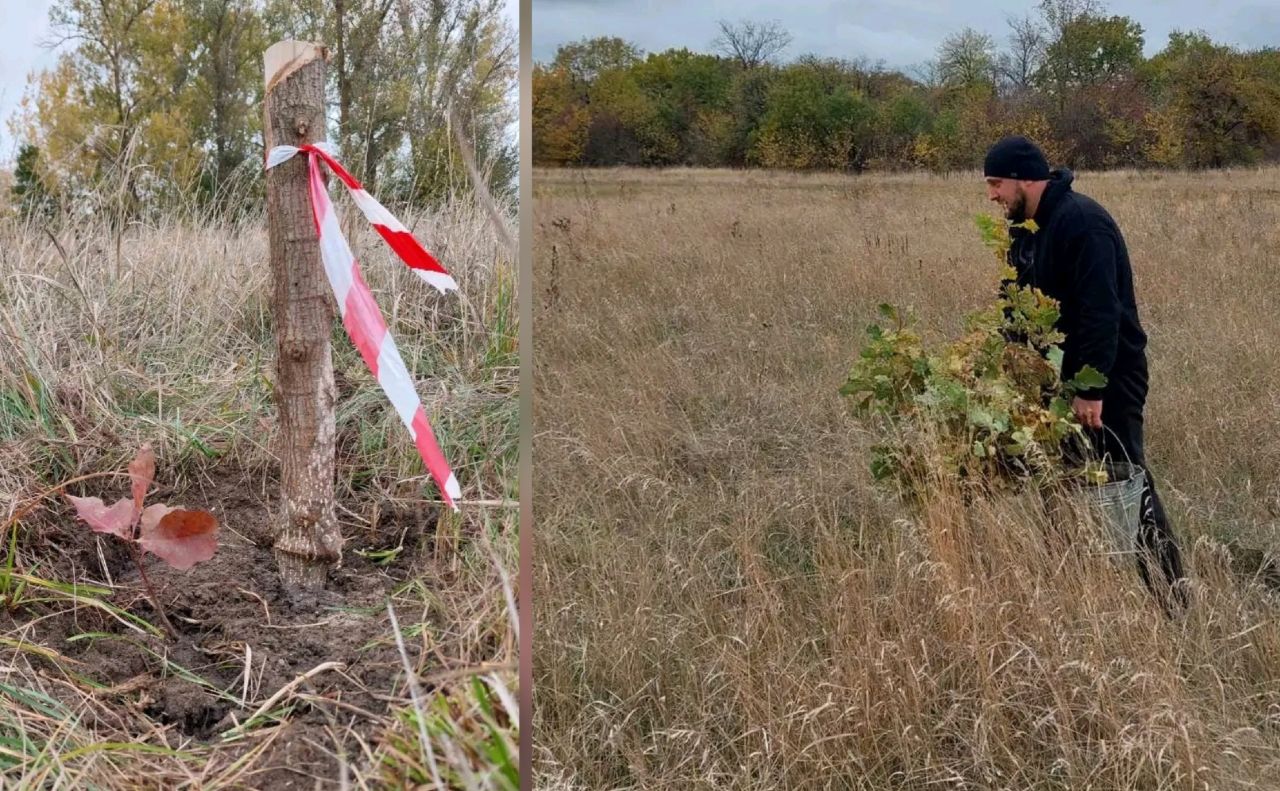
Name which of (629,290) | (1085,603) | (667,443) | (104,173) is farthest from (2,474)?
(629,290)

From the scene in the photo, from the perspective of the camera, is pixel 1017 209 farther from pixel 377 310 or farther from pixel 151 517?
pixel 151 517

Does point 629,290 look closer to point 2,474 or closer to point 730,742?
point 730,742

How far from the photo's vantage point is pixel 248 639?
1.22 metres

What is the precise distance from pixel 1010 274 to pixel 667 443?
1.62 meters

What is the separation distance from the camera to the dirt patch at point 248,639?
3.68 ft

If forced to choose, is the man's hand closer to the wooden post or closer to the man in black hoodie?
the man in black hoodie

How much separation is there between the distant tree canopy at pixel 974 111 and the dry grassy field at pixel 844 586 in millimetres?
5091

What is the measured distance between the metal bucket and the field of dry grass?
5.80 feet

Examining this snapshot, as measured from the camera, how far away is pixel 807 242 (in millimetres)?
7637

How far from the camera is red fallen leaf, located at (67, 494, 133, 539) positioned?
112cm

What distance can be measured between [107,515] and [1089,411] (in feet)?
7.62

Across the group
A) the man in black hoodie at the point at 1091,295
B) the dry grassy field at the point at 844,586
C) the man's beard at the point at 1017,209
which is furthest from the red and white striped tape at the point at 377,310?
the man's beard at the point at 1017,209

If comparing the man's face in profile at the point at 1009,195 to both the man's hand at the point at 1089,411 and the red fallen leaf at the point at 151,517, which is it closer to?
the man's hand at the point at 1089,411

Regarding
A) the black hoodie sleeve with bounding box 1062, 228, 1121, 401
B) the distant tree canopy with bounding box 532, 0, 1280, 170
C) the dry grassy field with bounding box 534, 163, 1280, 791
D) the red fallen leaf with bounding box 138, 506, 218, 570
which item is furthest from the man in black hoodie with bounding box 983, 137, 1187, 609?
the distant tree canopy with bounding box 532, 0, 1280, 170
